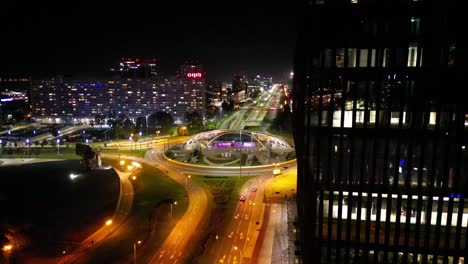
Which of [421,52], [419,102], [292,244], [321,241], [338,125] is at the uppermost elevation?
[421,52]

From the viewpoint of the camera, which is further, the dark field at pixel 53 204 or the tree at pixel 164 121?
the tree at pixel 164 121

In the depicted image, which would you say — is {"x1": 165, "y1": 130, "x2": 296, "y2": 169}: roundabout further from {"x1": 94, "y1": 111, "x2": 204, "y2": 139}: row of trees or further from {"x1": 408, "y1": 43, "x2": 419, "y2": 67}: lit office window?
{"x1": 408, "y1": 43, "x2": 419, "y2": 67}: lit office window

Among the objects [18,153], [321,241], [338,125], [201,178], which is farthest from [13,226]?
[18,153]

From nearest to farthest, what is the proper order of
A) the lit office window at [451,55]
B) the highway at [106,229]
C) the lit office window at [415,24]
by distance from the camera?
the lit office window at [451,55] < the lit office window at [415,24] < the highway at [106,229]

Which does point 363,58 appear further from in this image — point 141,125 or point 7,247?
point 141,125

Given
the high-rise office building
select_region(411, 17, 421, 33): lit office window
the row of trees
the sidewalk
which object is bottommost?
the sidewalk

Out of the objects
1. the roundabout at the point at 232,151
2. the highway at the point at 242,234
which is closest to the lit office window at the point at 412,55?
the highway at the point at 242,234

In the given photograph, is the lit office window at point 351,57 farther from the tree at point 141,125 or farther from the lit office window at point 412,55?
the tree at point 141,125

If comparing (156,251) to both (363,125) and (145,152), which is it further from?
(145,152)

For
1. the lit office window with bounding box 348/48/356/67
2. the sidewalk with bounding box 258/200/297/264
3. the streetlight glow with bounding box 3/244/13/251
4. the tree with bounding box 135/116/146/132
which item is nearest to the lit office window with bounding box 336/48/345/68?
the lit office window with bounding box 348/48/356/67
